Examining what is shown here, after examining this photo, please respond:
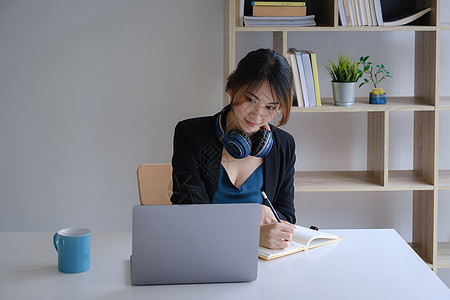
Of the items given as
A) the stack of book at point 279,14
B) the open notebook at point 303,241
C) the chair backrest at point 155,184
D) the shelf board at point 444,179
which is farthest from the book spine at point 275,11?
the open notebook at point 303,241

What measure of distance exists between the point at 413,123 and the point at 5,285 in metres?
2.33

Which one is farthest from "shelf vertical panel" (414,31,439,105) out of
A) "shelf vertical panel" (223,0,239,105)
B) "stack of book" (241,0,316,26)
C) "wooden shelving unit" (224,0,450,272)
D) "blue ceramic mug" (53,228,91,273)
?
"blue ceramic mug" (53,228,91,273)

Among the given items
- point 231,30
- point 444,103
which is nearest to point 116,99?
point 231,30

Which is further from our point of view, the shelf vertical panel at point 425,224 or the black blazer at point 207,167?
the shelf vertical panel at point 425,224

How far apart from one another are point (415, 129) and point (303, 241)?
1518mm

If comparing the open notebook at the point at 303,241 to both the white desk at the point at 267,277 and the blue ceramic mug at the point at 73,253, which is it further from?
the blue ceramic mug at the point at 73,253

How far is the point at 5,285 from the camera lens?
4.85 feet

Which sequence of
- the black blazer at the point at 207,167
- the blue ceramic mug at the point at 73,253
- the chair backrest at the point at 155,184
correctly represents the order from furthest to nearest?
1. the chair backrest at the point at 155,184
2. the black blazer at the point at 207,167
3. the blue ceramic mug at the point at 73,253

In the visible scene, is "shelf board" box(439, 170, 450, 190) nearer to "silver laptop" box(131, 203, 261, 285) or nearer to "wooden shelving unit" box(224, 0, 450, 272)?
"wooden shelving unit" box(224, 0, 450, 272)

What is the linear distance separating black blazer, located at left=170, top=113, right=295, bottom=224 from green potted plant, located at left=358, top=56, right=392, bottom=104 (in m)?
0.86

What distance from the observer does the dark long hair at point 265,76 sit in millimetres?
1915

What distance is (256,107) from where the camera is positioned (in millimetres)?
1938

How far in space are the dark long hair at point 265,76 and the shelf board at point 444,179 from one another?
1.27 meters

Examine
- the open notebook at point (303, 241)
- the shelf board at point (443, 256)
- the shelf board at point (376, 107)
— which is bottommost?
the shelf board at point (443, 256)
